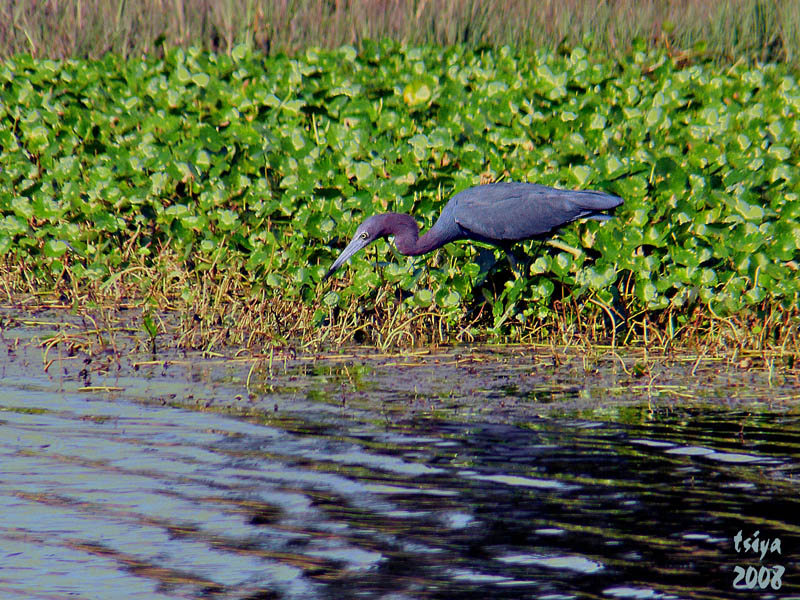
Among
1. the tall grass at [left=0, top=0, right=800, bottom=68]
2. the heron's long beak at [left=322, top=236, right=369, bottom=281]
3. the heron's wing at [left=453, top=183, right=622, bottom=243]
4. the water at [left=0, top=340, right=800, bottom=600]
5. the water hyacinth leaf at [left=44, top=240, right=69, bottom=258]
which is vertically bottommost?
the water at [left=0, top=340, right=800, bottom=600]

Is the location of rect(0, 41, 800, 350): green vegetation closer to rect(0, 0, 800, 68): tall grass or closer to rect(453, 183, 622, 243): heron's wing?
rect(453, 183, 622, 243): heron's wing

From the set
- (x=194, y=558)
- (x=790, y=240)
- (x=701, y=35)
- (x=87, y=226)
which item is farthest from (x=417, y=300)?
(x=701, y=35)

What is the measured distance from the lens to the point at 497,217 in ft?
23.5

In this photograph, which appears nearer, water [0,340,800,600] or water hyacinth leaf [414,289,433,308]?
water [0,340,800,600]

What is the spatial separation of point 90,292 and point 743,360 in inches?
162

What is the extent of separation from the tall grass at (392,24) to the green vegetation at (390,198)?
3001 mm

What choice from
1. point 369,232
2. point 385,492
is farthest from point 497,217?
point 385,492

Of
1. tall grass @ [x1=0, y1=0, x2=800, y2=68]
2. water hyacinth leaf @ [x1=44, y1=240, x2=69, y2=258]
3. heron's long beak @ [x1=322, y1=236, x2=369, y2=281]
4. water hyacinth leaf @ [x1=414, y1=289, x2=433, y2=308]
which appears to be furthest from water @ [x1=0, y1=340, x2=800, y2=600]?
tall grass @ [x1=0, y1=0, x2=800, y2=68]

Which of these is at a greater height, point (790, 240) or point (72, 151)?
point (72, 151)

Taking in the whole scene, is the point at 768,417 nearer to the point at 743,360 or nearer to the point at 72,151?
the point at 743,360

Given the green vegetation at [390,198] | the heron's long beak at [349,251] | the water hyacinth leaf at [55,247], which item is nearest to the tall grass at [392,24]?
the green vegetation at [390,198]

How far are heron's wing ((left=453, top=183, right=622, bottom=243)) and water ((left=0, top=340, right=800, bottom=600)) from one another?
0.91 meters

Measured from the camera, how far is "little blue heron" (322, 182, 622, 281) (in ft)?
23.4

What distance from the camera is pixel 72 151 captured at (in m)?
9.52
